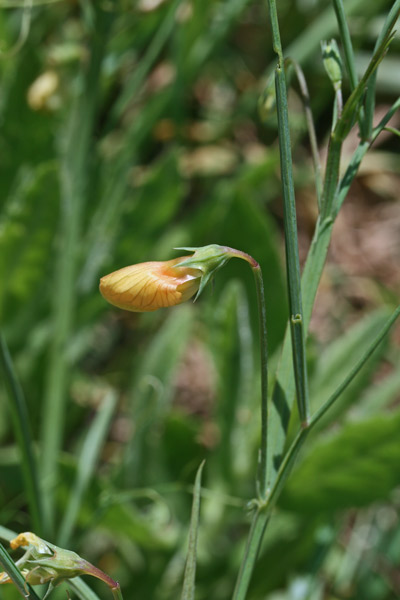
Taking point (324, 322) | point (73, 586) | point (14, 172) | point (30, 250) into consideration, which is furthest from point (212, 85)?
point (73, 586)

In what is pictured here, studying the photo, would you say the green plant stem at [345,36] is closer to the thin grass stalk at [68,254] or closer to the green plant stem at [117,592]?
the green plant stem at [117,592]

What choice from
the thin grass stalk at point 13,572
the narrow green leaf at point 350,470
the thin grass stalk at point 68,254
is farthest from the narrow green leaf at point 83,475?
the thin grass stalk at point 13,572

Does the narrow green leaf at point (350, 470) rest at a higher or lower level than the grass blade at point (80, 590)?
lower

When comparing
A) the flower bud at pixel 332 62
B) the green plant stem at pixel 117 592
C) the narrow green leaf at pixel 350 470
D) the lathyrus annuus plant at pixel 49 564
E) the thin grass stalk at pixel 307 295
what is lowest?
the narrow green leaf at pixel 350 470

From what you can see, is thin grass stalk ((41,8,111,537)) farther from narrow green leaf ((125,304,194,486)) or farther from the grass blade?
the grass blade

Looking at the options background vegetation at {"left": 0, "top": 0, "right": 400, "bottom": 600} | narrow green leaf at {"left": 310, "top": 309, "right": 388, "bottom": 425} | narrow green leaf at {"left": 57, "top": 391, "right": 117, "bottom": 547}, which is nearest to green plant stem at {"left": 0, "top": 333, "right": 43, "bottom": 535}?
background vegetation at {"left": 0, "top": 0, "right": 400, "bottom": 600}

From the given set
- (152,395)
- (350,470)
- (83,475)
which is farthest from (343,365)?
(83,475)
